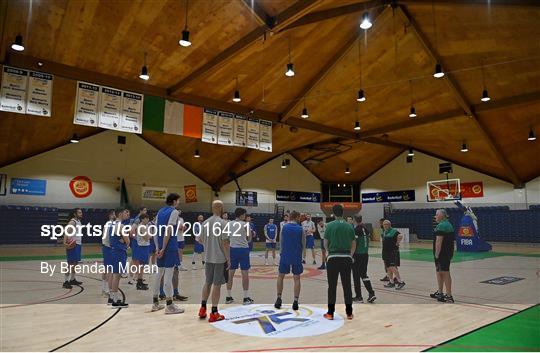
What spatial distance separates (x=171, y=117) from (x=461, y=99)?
504 inches

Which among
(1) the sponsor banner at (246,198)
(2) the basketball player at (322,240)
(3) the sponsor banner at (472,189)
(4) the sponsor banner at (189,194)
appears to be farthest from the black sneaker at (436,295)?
(3) the sponsor banner at (472,189)

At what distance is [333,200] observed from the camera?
31578 mm

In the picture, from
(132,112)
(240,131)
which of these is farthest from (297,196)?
(132,112)

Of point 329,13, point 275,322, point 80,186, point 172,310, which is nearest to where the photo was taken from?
point 275,322

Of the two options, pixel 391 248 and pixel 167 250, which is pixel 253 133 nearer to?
pixel 391 248

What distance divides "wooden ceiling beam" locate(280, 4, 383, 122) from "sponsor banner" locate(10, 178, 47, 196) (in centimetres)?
1421

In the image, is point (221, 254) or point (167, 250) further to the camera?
point (167, 250)

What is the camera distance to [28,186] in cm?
1964

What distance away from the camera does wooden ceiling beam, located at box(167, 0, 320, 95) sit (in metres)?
9.28

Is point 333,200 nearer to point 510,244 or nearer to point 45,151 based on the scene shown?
point 510,244

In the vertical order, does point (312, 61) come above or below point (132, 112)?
above

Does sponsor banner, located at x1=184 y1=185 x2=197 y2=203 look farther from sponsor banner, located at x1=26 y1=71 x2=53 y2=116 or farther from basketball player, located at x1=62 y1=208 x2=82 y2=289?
basketball player, located at x1=62 y1=208 x2=82 y2=289

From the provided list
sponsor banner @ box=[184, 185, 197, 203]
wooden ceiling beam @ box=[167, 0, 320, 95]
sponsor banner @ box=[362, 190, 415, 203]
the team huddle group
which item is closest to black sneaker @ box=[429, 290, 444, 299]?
the team huddle group

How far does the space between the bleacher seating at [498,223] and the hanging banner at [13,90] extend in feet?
82.8
